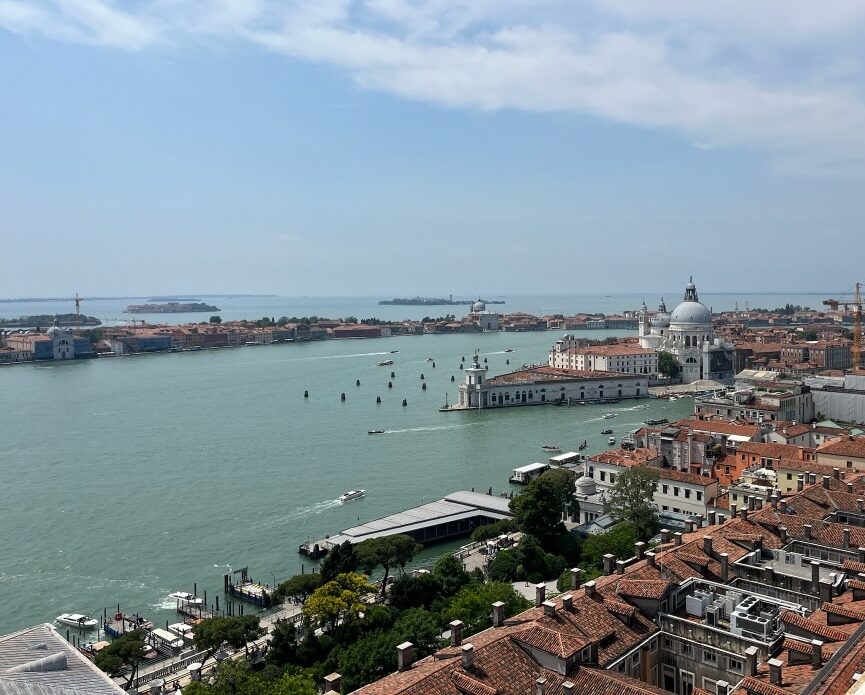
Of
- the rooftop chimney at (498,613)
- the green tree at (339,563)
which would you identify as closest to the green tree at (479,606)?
the rooftop chimney at (498,613)

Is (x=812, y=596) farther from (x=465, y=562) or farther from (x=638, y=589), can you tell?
(x=465, y=562)

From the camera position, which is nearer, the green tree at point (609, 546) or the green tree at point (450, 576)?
the green tree at point (450, 576)

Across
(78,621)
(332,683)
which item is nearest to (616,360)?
(78,621)

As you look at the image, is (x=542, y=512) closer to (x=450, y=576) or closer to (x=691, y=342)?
(x=450, y=576)

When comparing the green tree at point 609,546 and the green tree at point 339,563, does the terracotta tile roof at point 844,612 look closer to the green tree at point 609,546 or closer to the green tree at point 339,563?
the green tree at point 609,546

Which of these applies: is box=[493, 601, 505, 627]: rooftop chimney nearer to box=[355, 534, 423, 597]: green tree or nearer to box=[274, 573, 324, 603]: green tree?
box=[274, 573, 324, 603]: green tree

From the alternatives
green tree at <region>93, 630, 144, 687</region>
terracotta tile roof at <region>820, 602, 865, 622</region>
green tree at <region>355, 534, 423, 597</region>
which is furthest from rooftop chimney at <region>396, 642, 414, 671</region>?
green tree at <region>355, 534, 423, 597</region>

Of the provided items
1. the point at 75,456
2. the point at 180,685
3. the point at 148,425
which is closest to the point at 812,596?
the point at 180,685
